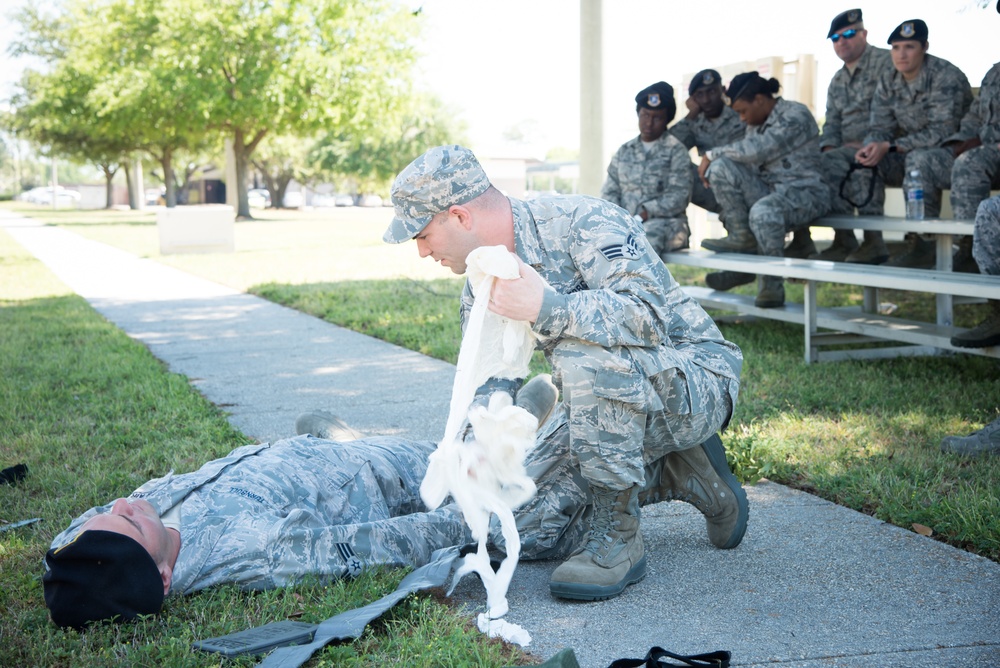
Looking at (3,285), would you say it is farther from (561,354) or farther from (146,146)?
(146,146)

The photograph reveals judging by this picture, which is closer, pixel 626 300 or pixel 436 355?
pixel 626 300

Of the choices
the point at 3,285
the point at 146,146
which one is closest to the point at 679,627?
the point at 3,285

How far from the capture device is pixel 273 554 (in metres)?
2.82

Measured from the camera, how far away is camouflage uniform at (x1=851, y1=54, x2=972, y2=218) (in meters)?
6.86

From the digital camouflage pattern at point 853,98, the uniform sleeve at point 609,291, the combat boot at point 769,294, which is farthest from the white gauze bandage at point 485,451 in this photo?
the digital camouflage pattern at point 853,98

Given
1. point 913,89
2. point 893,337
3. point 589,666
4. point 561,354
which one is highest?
point 913,89

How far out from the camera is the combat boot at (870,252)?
733cm

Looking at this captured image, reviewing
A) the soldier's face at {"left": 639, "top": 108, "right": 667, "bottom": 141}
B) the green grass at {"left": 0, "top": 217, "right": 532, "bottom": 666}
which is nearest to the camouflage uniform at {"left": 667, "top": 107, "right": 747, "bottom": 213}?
the soldier's face at {"left": 639, "top": 108, "right": 667, "bottom": 141}

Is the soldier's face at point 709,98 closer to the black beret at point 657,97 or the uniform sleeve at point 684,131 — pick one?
the uniform sleeve at point 684,131

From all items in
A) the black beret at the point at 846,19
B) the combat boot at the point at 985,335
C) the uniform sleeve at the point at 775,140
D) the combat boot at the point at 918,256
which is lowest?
the combat boot at the point at 985,335

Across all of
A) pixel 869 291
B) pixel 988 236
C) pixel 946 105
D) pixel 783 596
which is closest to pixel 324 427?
pixel 783 596

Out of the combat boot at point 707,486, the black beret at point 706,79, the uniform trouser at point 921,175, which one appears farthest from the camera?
the black beret at point 706,79

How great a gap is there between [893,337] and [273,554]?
4.09 m

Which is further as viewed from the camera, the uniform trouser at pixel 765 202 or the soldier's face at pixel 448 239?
the uniform trouser at pixel 765 202
